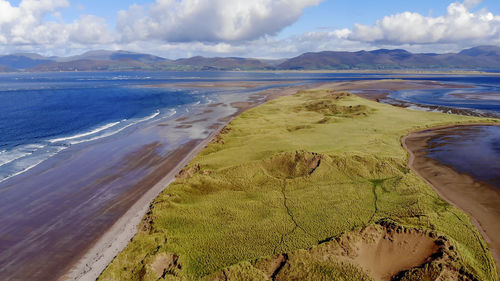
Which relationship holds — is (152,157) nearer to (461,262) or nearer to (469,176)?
(461,262)

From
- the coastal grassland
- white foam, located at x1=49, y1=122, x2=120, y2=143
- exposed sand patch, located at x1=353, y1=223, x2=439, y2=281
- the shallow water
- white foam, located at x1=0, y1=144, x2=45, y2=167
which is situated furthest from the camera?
white foam, located at x1=49, y1=122, x2=120, y2=143

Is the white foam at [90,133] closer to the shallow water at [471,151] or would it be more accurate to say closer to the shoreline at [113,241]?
the shoreline at [113,241]

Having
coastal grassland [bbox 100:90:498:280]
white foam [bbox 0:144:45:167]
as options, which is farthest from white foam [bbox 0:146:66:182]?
coastal grassland [bbox 100:90:498:280]

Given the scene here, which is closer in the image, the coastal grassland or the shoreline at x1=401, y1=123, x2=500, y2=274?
the coastal grassland

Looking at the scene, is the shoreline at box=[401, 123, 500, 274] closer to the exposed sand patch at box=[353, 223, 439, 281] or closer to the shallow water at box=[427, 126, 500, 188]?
the shallow water at box=[427, 126, 500, 188]

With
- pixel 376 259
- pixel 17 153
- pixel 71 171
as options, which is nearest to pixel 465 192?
pixel 376 259

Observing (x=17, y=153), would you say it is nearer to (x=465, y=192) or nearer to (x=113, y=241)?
(x=113, y=241)
